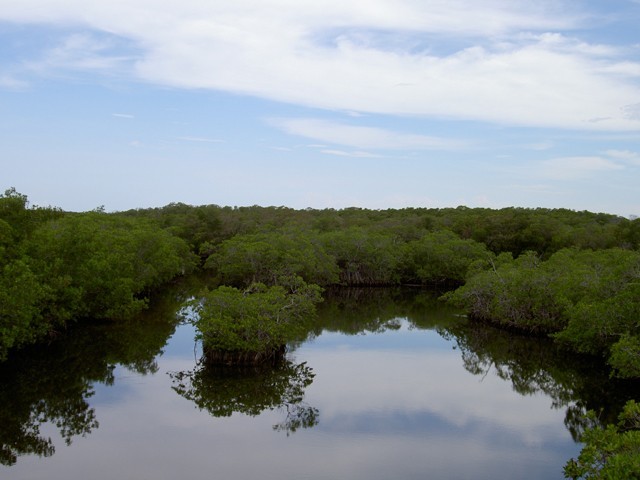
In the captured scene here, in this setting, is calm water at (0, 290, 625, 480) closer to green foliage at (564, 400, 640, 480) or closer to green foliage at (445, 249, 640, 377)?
green foliage at (445, 249, 640, 377)

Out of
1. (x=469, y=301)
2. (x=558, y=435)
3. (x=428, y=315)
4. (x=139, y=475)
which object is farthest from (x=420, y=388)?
(x=428, y=315)

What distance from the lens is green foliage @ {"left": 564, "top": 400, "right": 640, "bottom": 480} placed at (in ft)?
23.6

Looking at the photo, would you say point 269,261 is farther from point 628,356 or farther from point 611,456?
point 611,456

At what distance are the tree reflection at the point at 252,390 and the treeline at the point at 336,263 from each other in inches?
199

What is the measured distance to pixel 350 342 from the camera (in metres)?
25.2

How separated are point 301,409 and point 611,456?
9.22 meters

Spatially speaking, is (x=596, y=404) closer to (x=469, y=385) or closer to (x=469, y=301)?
(x=469, y=385)

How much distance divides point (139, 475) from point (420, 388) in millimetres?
9255

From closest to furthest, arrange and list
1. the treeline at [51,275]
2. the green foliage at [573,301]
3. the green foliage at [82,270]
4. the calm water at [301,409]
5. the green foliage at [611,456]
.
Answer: the green foliage at [611,456] → the calm water at [301,409] → the treeline at [51,275] → the green foliage at [573,301] → the green foliage at [82,270]

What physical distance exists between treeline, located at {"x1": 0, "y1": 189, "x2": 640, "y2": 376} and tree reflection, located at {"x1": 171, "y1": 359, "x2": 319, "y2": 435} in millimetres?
5066

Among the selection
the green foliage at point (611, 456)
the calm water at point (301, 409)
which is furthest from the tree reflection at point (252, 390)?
the green foliage at point (611, 456)

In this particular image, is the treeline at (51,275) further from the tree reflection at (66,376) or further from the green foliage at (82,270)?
the tree reflection at (66,376)

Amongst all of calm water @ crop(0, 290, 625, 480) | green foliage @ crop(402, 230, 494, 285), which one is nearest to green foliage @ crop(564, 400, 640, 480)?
calm water @ crop(0, 290, 625, 480)

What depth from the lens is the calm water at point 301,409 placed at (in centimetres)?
1240
